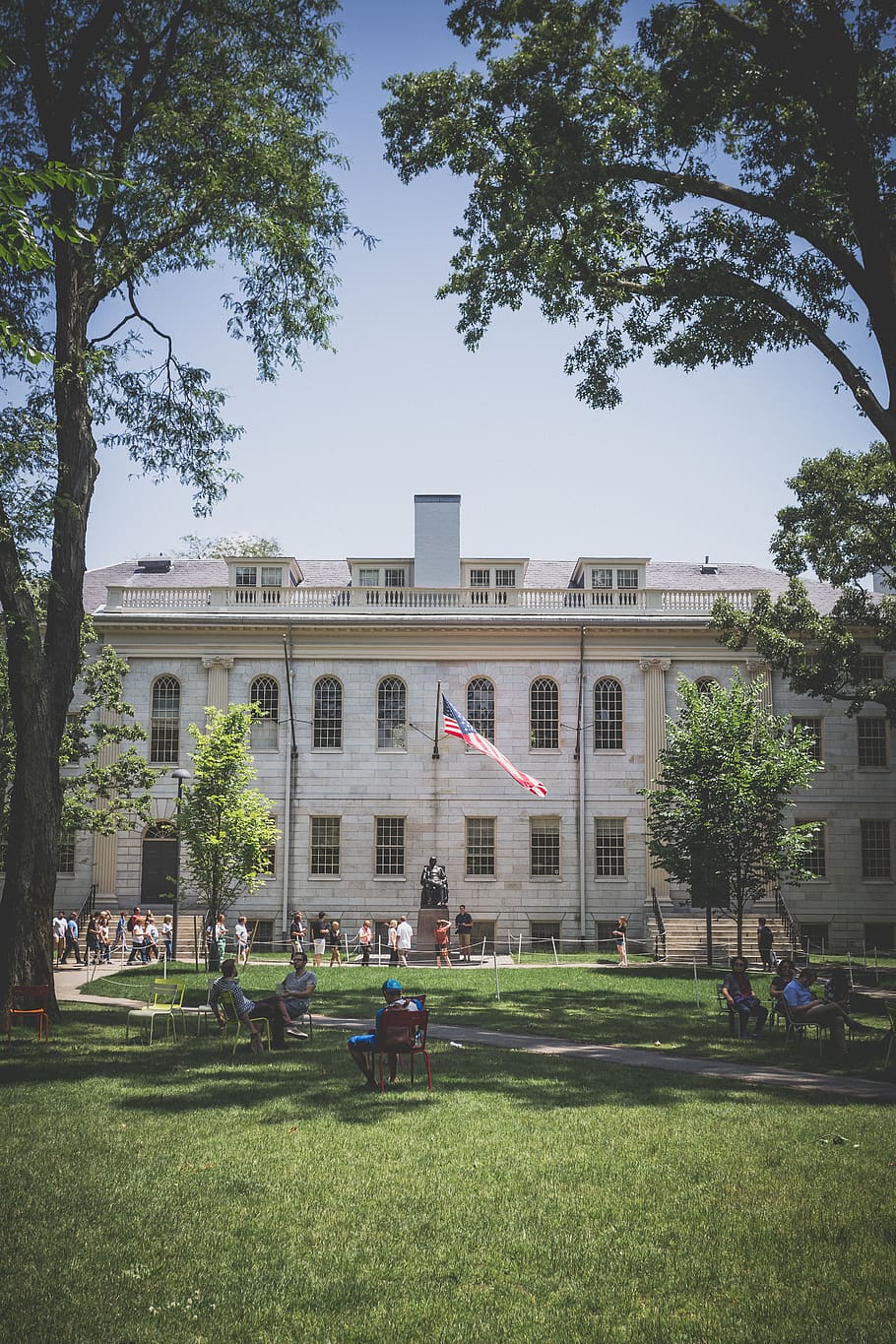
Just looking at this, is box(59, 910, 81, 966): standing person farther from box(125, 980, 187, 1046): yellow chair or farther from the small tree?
box(125, 980, 187, 1046): yellow chair

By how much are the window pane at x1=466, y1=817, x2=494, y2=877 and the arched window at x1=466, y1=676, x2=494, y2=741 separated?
9.77 feet

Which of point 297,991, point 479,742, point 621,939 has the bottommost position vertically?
point 621,939

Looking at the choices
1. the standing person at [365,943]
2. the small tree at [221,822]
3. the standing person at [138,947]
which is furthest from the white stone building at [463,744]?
the small tree at [221,822]

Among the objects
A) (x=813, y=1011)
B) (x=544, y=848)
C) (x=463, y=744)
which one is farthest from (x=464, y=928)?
(x=813, y=1011)

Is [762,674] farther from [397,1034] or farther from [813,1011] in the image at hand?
[397,1034]

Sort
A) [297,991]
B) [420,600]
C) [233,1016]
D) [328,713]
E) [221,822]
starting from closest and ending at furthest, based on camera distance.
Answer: [233,1016] < [297,991] < [221,822] < [328,713] < [420,600]

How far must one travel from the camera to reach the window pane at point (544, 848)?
122ft

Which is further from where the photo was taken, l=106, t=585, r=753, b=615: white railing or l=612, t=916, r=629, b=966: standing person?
l=106, t=585, r=753, b=615: white railing

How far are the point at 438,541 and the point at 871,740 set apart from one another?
17.1 meters

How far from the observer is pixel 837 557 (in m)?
27.3

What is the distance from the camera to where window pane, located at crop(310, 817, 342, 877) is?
3712 cm

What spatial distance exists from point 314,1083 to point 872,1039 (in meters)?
8.41

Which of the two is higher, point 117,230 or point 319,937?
point 117,230

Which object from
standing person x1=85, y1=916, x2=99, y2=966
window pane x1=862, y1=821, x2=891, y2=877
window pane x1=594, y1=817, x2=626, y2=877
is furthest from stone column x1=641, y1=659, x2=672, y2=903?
standing person x1=85, y1=916, x2=99, y2=966
